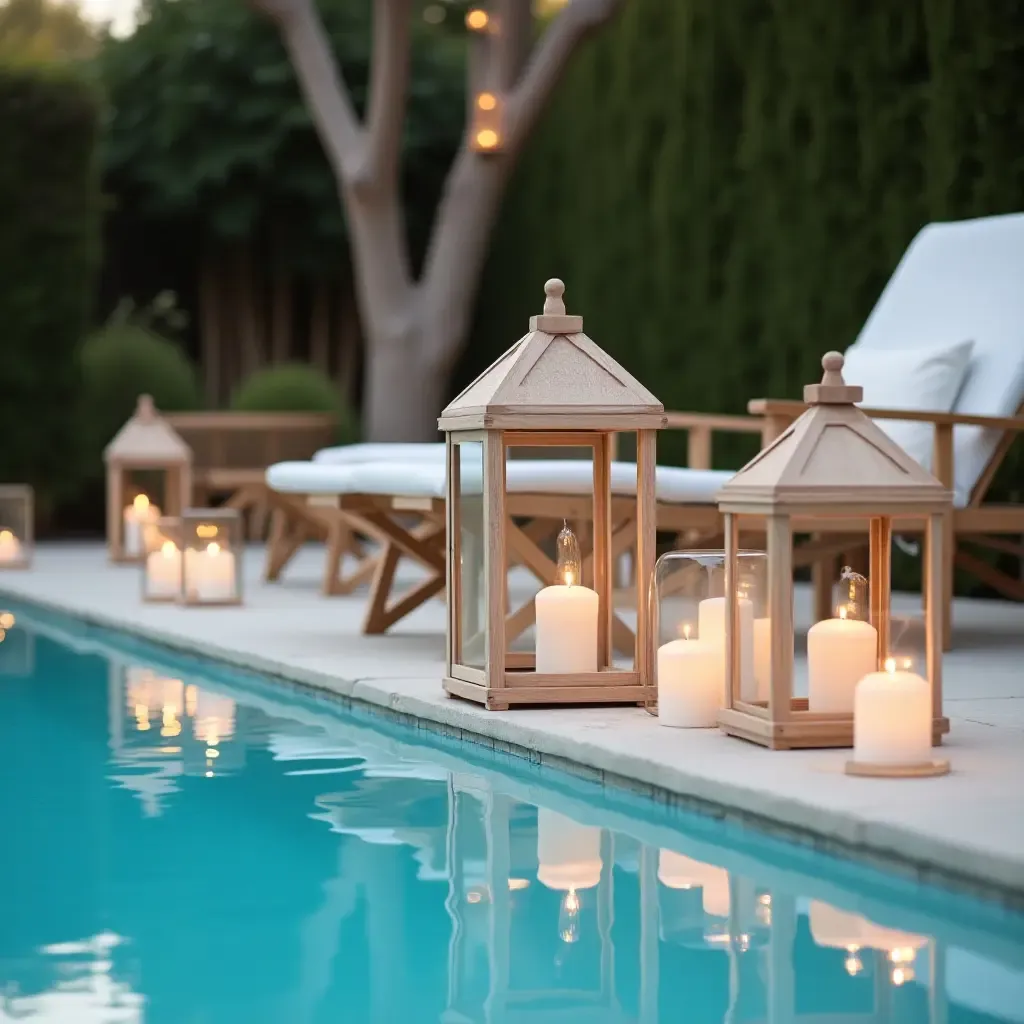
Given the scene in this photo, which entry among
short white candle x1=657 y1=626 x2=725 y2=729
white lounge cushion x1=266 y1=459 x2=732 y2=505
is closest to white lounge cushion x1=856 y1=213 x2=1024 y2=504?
white lounge cushion x1=266 y1=459 x2=732 y2=505

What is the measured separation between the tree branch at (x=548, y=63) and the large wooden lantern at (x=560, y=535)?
202 inches

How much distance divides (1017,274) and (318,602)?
7.67 ft

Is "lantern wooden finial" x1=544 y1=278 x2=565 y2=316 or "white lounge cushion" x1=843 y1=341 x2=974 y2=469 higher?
"lantern wooden finial" x1=544 y1=278 x2=565 y2=316

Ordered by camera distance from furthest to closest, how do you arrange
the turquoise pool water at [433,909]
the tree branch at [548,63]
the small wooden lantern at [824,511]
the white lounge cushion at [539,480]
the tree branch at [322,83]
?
the tree branch at [322,83], the tree branch at [548,63], the white lounge cushion at [539,480], the small wooden lantern at [824,511], the turquoise pool water at [433,909]

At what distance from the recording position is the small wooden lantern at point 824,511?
2734 millimetres

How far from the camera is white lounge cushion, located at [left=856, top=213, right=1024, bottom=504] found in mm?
4668

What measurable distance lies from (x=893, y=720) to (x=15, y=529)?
18.0 feet

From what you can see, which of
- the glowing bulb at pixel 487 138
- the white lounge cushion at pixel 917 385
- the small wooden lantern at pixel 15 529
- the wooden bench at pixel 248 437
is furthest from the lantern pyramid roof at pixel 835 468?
the wooden bench at pixel 248 437

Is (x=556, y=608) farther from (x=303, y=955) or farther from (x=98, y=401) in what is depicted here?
(x=98, y=401)

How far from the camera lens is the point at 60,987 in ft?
5.94

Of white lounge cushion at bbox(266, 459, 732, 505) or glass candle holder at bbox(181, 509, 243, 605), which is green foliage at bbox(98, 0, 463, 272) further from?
white lounge cushion at bbox(266, 459, 732, 505)

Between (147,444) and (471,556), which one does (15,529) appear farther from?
(471,556)

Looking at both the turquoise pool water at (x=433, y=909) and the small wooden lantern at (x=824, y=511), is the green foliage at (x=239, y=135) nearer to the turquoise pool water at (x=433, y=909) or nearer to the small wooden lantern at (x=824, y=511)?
the turquoise pool water at (x=433, y=909)

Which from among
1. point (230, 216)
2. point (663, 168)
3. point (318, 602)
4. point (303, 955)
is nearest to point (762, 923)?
point (303, 955)
